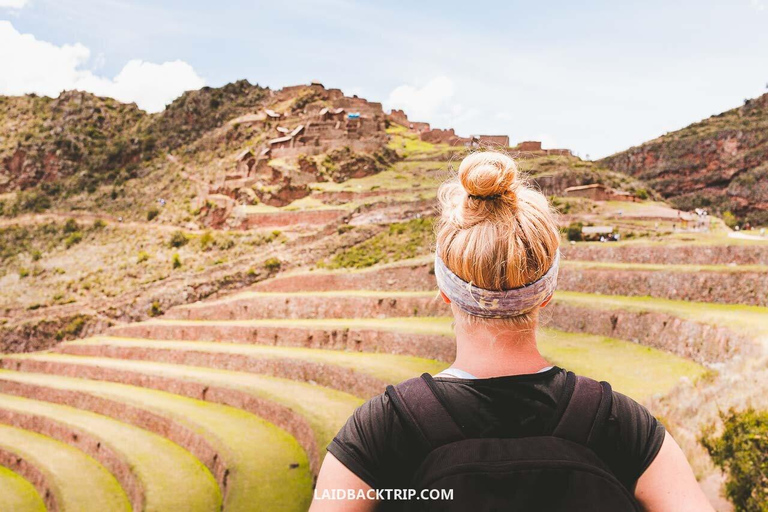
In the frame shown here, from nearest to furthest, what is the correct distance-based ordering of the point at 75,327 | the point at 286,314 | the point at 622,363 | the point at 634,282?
the point at 622,363
the point at 634,282
the point at 286,314
the point at 75,327

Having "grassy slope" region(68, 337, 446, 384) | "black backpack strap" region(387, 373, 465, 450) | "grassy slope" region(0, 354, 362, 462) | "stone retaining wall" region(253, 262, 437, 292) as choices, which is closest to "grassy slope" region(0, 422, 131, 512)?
"grassy slope" region(0, 354, 362, 462)

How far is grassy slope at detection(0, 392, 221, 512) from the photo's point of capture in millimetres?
13070

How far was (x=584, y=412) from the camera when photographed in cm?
198

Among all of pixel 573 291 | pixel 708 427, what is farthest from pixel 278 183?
pixel 708 427

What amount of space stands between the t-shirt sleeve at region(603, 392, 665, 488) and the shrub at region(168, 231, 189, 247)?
4027 cm

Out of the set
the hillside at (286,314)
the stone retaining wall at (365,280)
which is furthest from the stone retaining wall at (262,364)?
the stone retaining wall at (365,280)

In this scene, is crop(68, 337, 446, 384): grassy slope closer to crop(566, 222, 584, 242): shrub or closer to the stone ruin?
crop(566, 222, 584, 242): shrub

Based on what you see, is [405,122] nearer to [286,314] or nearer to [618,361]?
[286,314]

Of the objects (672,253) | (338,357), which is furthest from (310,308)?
(672,253)

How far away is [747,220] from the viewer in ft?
155

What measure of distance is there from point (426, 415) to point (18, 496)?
17991mm

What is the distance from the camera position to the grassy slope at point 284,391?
46.2 feet

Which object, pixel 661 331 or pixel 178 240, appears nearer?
pixel 661 331

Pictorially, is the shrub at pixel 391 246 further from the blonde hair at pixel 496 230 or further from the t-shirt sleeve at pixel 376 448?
the t-shirt sleeve at pixel 376 448
